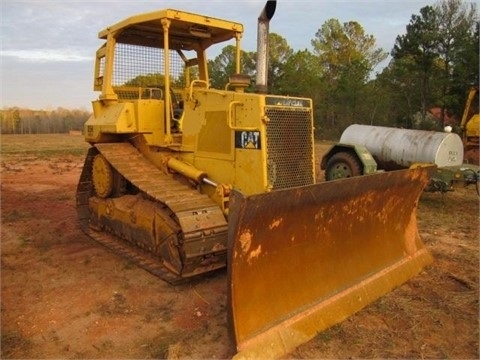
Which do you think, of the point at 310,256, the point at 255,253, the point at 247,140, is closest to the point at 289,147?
the point at 247,140

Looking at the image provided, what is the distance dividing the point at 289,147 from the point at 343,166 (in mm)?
5537

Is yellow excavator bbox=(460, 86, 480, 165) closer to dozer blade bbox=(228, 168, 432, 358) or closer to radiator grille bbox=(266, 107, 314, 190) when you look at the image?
dozer blade bbox=(228, 168, 432, 358)

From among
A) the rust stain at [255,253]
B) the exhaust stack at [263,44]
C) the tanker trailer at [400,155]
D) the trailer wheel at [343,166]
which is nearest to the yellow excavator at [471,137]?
the tanker trailer at [400,155]

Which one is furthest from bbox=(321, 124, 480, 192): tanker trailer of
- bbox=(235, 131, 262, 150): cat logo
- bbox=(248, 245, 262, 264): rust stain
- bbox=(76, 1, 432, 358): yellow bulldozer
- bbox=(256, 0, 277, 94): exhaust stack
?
bbox=(248, 245, 262, 264): rust stain

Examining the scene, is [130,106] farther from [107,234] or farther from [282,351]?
[282,351]

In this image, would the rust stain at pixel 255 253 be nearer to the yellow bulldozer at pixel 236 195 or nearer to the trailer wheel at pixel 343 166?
the yellow bulldozer at pixel 236 195

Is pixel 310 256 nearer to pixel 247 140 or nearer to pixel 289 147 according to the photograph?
pixel 289 147

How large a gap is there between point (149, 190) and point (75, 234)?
8.02 feet

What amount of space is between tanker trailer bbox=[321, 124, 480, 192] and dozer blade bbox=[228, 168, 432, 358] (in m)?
3.92

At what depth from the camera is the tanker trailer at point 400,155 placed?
8945 millimetres

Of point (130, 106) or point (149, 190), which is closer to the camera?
point (149, 190)

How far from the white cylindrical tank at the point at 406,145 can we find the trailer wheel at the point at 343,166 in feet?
2.59

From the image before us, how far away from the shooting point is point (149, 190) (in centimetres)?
530

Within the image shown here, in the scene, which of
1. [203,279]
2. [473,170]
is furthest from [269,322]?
[473,170]
